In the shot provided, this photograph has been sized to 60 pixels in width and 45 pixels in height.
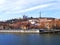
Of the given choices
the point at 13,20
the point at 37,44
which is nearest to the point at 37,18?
the point at 13,20

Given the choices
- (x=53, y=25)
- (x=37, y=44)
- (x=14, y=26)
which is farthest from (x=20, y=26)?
(x=37, y=44)

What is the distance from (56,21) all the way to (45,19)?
3.28 m

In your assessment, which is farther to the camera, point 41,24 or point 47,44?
point 41,24

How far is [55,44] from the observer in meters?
12.4

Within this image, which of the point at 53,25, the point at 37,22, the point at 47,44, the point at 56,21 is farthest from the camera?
the point at 37,22

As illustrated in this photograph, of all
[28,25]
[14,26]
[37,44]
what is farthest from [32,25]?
Result: [37,44]

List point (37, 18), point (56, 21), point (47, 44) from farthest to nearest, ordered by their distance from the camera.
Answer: point (37, 18) → point (56, 21) → point (47, 44)

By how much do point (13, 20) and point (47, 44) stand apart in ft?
103

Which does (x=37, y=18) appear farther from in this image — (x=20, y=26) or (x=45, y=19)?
(x=20, y=26)

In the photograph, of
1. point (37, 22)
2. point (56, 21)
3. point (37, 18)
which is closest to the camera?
point (56, 21)

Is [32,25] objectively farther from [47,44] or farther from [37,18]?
[47,44]

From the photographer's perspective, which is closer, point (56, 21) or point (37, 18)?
point (56, 21)

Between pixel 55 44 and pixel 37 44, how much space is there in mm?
1104

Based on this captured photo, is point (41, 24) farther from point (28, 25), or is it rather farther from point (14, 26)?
point (14, 26)
